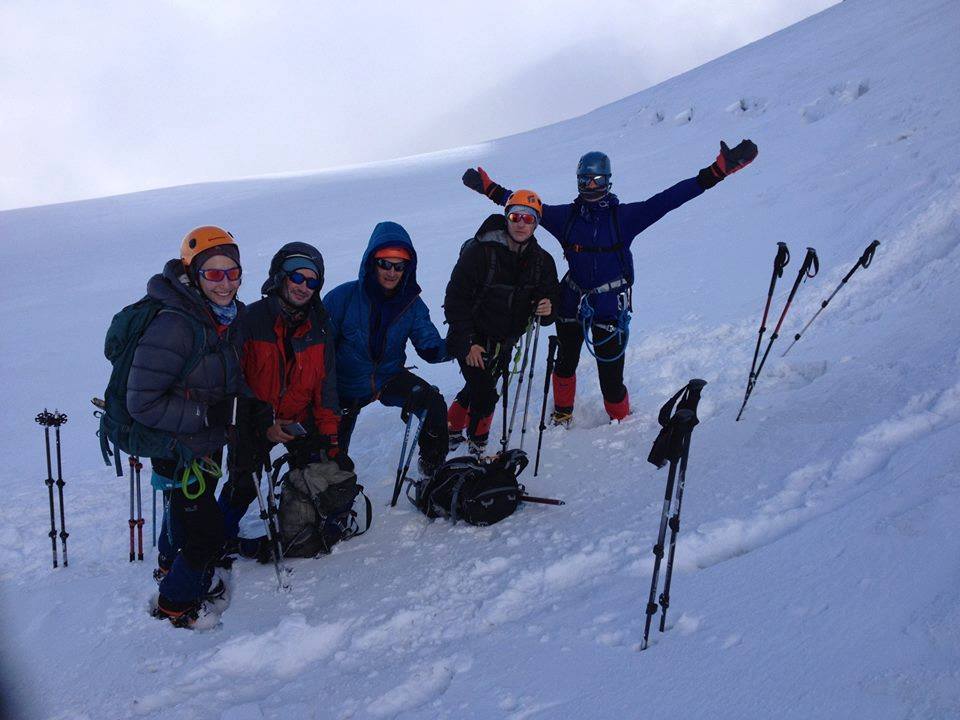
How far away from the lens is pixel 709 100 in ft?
72.5

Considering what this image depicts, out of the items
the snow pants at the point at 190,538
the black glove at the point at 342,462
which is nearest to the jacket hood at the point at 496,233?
the black glove at the point at 342,462

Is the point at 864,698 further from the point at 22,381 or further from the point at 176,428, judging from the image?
the point at 22,381

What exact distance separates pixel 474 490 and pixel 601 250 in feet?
6.94

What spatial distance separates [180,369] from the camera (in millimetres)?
3332

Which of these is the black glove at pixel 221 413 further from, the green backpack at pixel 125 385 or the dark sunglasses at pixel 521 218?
the dark sunglasses at pixel 521 218

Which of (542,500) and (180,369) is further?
(542,500)

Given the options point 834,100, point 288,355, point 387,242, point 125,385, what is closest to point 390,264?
point 387,242

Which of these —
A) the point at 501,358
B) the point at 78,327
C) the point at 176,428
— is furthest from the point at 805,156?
the point at 78,327

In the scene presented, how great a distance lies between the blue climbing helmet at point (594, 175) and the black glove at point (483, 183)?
683mm

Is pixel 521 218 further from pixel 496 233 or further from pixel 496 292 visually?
pixel 496 292

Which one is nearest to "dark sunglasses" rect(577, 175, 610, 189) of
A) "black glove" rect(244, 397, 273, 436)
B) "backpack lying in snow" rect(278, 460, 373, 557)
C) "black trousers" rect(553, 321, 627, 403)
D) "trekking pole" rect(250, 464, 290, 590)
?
"black trousers" rect(553, 321, 627, 403)

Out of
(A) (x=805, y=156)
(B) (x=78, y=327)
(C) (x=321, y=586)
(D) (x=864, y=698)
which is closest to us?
(D) (x=864, y=698)

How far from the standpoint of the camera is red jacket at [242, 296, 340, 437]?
154 inches

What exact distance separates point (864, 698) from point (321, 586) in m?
2.76
